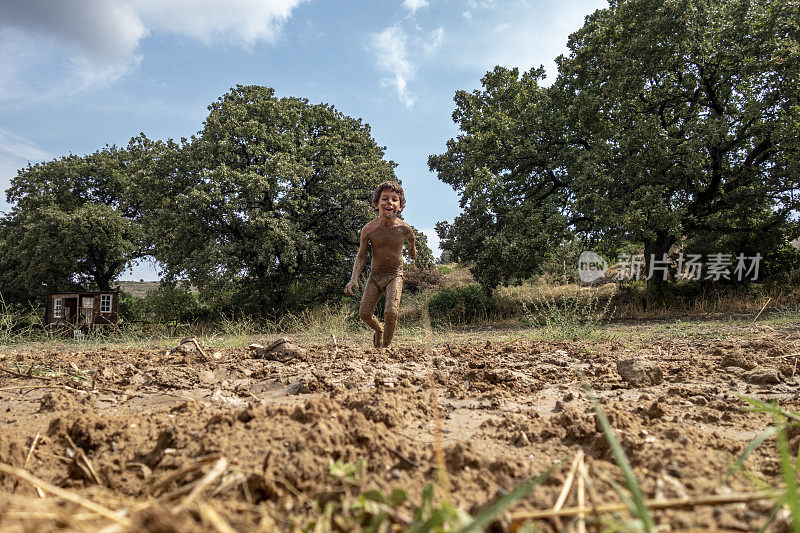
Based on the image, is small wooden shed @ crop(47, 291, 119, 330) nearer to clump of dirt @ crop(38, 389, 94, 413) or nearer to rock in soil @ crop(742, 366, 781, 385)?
clump of dirt @ crop(38, 389, 94, 413)

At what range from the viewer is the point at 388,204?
18.8 ft

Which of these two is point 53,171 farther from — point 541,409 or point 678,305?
point 678,305

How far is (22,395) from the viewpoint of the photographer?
2.95 metres

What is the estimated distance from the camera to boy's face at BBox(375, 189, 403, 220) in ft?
18.9

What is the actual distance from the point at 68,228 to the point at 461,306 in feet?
62.1

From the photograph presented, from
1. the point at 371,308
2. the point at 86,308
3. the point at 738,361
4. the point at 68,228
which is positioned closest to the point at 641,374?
the point at 738,361

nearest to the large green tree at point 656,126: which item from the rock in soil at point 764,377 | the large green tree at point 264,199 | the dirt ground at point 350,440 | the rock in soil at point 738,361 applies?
the large green tree at point 264,199

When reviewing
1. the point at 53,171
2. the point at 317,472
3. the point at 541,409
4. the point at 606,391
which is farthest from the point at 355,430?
the point at 53,171

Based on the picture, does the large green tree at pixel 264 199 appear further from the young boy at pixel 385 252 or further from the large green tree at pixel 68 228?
the young boy at pixel 385 252

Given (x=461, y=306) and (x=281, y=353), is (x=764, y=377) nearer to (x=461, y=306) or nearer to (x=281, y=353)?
(x=281, y=353)

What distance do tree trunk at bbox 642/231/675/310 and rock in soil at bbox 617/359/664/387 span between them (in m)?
12.1

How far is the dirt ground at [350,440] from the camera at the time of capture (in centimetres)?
92

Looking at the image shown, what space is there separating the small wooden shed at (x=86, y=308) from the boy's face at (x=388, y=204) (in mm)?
15910

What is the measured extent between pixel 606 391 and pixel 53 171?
1132 inches
